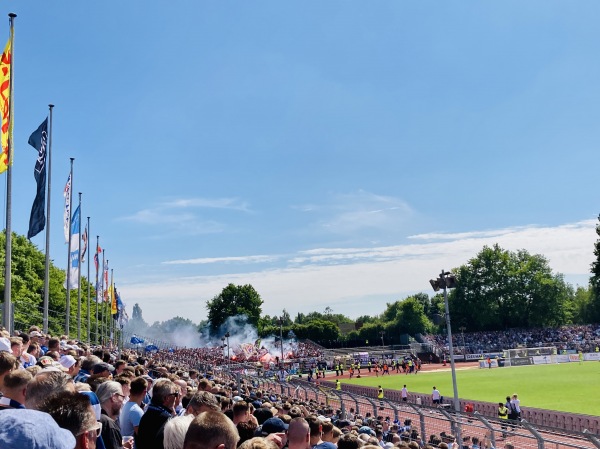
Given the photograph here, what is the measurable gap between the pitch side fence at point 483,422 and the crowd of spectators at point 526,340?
5645 centimetres

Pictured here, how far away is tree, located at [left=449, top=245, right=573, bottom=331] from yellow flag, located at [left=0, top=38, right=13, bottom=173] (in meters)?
115

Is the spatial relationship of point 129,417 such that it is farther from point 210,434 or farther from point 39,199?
point 39,199

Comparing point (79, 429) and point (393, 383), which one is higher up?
point (79, 429)

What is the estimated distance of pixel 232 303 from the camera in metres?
144

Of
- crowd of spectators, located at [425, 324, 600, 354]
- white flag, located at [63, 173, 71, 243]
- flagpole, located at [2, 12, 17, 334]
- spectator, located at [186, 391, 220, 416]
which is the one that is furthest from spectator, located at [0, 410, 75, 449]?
crowd of spectators, located at [425, 324, 600, 354]

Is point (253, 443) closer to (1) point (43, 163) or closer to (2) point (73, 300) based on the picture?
(1) point (43, 163)

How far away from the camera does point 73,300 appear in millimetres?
89000

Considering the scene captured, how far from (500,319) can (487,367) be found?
5397 centimetres

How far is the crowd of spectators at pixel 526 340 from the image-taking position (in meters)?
83.8

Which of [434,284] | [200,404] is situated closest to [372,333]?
[434,284]

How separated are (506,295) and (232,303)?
64903 millimetres

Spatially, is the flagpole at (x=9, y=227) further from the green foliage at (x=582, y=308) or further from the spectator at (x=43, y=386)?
the green foliage at (x=582, y=308)

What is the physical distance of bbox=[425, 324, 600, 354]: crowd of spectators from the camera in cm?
8385

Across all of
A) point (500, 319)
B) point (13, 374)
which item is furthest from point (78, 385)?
point (500, 319)
